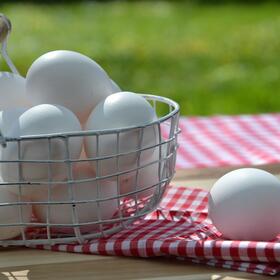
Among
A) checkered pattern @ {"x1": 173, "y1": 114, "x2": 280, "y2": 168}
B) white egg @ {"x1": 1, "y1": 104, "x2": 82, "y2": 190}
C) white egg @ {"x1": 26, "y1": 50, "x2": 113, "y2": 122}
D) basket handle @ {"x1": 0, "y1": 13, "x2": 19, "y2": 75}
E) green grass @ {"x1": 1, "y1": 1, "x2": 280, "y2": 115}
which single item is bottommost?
green grass @ {"x1": 1, "y1": 1, "x2": 280, "y2": 115}

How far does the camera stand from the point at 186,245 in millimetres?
1018

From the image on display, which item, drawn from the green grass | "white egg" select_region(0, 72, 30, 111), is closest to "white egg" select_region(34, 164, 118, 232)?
"white egg" select_region(0, 72, 30, 111)

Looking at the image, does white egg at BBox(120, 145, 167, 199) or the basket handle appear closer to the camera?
white egg at BBox(120, 145, 167, 199)

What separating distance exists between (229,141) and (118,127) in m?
0.83

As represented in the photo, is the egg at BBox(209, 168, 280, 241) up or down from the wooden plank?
up

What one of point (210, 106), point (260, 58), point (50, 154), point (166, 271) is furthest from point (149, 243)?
point (260, 58)

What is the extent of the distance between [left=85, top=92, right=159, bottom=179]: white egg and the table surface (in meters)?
0.11

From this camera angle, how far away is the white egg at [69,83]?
43.5 inches

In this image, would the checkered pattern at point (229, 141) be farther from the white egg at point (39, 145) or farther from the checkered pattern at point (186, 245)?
the white egg at point (39, 145)

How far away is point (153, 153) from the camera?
112 cm

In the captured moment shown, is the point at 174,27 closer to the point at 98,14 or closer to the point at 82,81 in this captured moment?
the point at 98,14

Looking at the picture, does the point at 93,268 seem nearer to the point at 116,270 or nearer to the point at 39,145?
the point at 116,270

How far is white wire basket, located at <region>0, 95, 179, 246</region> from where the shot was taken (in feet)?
3.37

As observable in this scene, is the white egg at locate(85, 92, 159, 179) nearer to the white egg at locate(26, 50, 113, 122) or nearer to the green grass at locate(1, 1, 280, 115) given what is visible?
the white egg at locate(26, 50, 113, 122)
